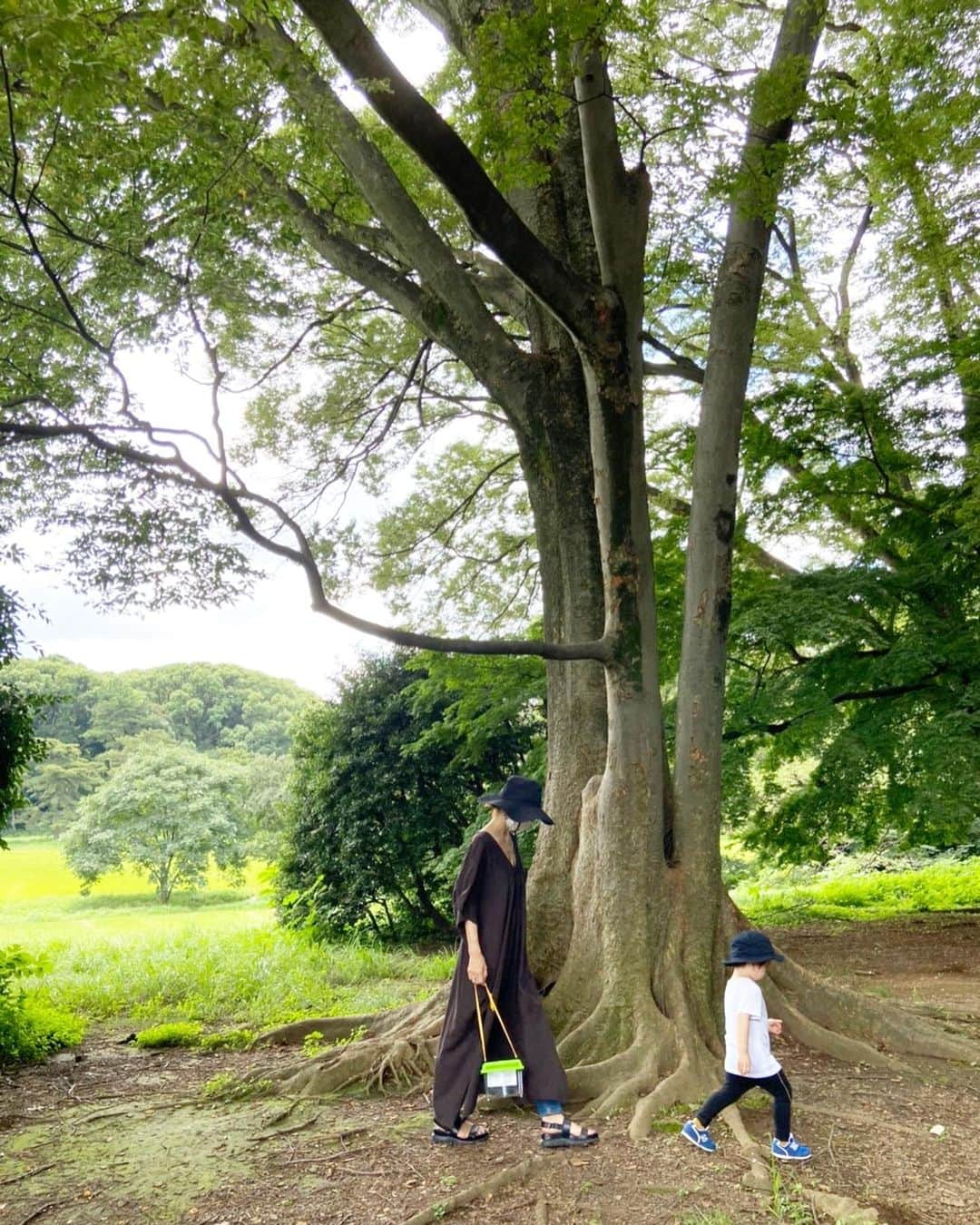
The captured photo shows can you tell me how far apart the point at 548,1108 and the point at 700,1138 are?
0.70m

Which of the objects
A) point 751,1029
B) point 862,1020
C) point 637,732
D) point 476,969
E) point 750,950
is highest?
point 637,732

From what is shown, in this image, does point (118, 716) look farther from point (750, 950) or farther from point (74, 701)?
point (750, 950)

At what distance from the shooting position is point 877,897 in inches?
575

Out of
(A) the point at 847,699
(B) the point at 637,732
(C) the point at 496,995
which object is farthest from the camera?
(A) the point at 847,699

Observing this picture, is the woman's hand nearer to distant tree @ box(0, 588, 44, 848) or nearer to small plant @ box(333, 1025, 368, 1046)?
small plant @ box(333, 1025, 368, 1046)

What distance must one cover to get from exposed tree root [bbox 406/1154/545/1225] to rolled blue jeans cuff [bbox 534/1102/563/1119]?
0.23m

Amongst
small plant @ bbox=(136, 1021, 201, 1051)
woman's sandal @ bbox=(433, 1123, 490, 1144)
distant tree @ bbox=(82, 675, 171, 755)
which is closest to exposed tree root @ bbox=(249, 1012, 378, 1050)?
small plant @ bbox=(136, 1021, 201, 1051)

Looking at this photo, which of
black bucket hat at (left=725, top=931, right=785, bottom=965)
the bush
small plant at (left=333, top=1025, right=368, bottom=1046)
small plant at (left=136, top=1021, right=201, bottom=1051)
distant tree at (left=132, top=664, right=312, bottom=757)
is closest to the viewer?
black bucket hat at (left=725, top=931, right=785, bottom=965)

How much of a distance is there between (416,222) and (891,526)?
19.9 ft

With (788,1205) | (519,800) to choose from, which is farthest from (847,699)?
(788,1205)

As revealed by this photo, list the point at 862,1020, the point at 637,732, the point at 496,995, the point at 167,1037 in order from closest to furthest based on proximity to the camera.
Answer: the point at 496,995 → the point at 637,732 → the point at 862,1020 → the point at 167,1037

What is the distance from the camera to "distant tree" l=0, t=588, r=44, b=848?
21.1ft

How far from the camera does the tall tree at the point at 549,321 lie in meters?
4.80

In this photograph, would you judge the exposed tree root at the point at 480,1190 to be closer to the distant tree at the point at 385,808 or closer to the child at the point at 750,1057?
the child at the point at 750,1057
